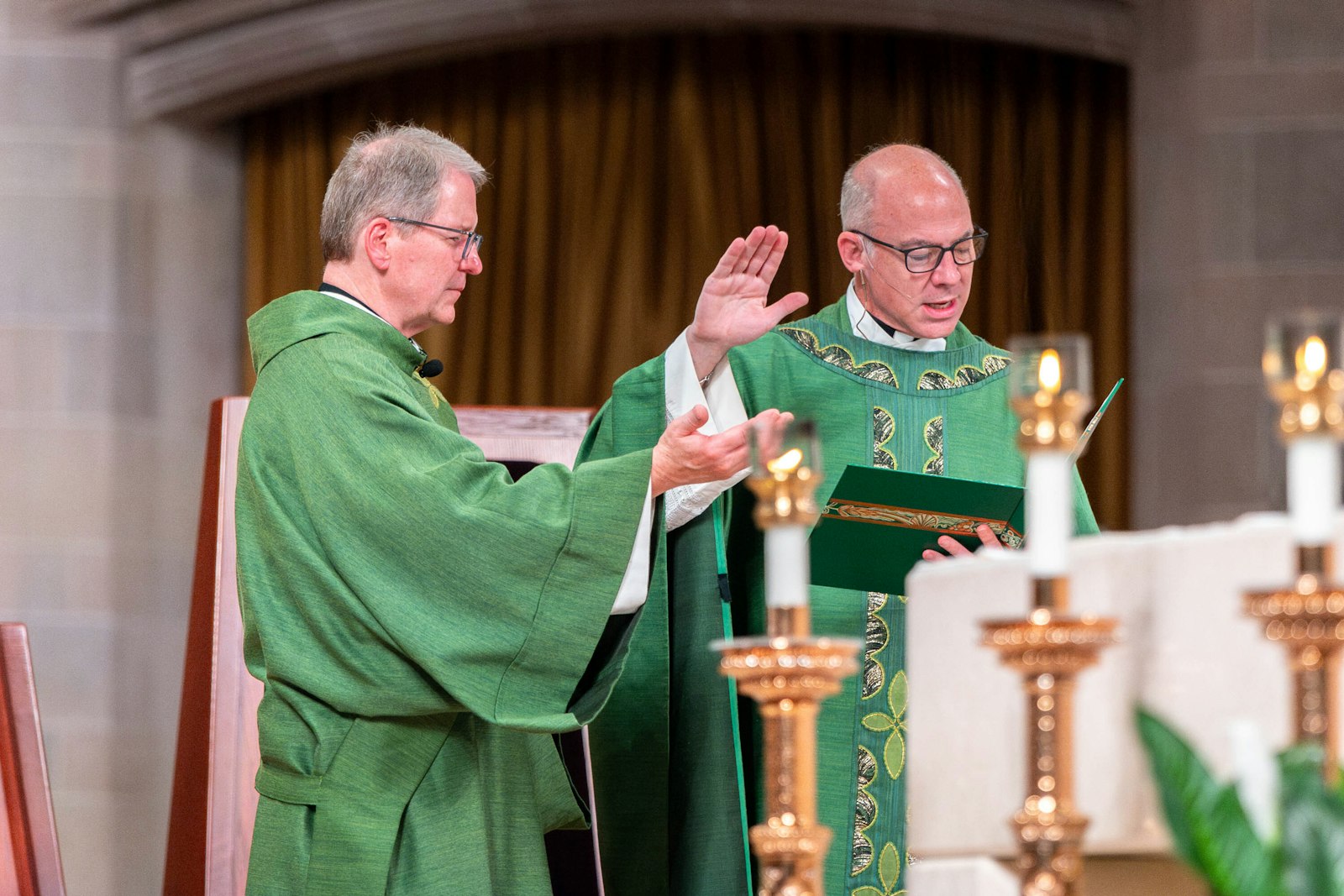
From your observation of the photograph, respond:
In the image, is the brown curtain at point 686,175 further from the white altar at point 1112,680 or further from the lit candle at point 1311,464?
the lit candle at point 1311,464

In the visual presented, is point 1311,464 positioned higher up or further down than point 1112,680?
higher up

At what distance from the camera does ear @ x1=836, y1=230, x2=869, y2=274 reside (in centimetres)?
339

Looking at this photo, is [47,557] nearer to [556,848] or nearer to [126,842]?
[126,842]

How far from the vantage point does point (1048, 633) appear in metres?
1.50

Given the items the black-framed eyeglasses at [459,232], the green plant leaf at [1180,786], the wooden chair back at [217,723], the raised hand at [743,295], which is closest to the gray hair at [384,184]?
the black-framed eyeglasses at [459,232]

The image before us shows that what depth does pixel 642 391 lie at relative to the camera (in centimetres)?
318

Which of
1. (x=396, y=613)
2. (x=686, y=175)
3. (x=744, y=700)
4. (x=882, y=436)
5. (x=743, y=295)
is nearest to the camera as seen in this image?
(x=396, y=613)

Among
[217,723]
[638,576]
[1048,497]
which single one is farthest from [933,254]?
[1048,497]

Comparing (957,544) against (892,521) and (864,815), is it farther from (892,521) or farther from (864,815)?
(864,815)

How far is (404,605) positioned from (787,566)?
1.05 meters

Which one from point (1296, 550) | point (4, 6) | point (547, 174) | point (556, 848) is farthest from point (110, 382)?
point (1296, 550)

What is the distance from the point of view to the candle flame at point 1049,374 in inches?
60.9

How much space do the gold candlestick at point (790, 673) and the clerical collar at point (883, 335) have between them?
178 centimetres

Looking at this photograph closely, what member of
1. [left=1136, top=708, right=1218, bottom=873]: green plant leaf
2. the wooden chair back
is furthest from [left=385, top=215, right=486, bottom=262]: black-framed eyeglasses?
[left=1136, top=708, right=1218, bottom=873]: green plant leaf
